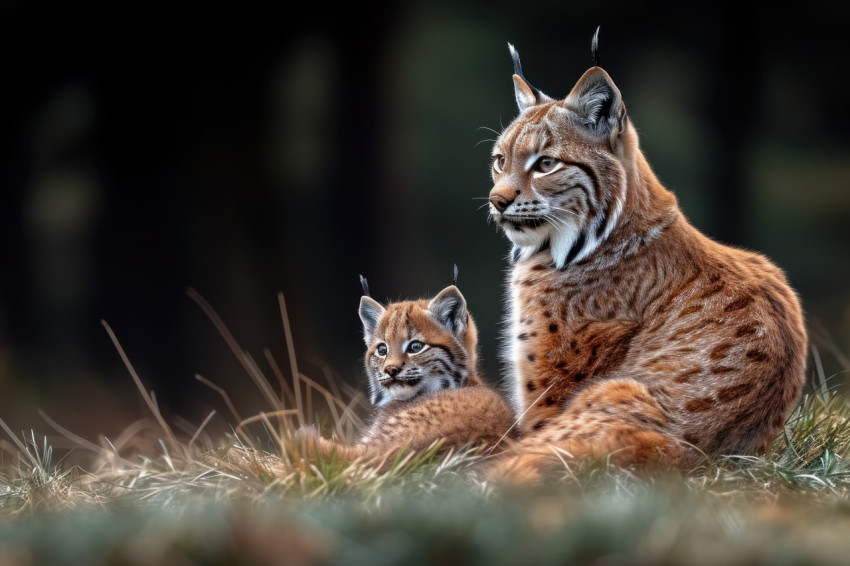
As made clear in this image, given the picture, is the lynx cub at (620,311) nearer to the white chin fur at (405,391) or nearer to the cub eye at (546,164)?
the cub eye at (546,164)

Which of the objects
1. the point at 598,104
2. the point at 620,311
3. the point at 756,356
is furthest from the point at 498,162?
the point at 756,356

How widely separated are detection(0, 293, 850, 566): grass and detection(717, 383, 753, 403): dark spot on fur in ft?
0.95

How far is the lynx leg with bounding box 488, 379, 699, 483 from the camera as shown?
408 centimetres

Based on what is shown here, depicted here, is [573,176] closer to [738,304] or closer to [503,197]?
[503,197]

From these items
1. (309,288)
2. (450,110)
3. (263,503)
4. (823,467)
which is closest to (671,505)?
(263,503)

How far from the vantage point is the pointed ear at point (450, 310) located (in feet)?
18.6

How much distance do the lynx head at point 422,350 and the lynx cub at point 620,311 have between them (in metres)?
0.50

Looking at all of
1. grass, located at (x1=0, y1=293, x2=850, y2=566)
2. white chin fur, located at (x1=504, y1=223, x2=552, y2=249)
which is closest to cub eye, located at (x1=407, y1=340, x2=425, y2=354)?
grass, located at (x1=0, y1=293, x2=850, y2=566)

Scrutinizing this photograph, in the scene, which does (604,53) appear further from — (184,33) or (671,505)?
(671,505)

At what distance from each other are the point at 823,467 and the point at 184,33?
25.4 feet

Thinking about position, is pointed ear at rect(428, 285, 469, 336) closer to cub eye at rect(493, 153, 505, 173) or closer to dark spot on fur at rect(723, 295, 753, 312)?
cub eye at rect(493, 153, 505, 173)

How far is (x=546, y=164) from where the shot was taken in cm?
509

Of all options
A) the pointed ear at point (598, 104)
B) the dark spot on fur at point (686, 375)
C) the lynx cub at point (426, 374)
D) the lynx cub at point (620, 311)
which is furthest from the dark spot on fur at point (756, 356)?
the pointed ear at point (598, 104)

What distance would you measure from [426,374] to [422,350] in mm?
142
